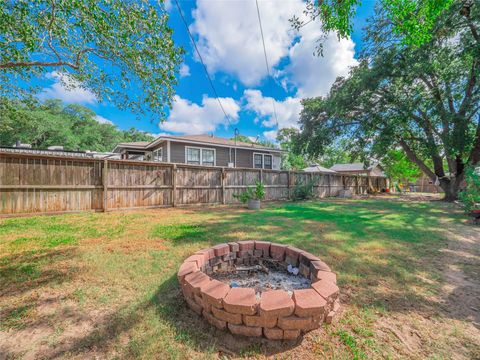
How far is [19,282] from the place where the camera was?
2.16 meters

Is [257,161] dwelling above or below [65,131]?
below

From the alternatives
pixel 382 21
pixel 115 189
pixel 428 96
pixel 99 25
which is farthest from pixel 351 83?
pixel 115 189

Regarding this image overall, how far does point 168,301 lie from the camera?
6.12ft

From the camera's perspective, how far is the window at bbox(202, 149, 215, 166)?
1307 cm

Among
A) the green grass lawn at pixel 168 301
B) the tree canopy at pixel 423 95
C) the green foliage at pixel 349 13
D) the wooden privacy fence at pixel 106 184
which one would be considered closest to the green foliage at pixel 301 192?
the wooden privacy fence at pixel 106 184

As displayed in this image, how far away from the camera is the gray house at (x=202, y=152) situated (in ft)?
39.2

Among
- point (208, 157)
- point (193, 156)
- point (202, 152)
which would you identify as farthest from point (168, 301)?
point (208, 157)

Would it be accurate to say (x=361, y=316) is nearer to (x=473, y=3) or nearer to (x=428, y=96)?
(x=473, y=3)

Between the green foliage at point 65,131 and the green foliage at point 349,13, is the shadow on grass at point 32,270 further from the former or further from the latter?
the green foliage at point 65,131

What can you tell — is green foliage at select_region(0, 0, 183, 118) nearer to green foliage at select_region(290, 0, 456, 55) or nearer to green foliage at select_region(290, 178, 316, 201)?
green foliage at select_region(290, 0, 456, 55)

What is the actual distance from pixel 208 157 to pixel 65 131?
73.9 ft

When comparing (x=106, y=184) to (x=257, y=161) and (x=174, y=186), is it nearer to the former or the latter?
(x=174, y=186)

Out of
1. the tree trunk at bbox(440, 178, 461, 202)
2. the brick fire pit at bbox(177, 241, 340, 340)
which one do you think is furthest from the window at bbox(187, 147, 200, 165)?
the tree trunk at bbox(440, 178, 461, 202)

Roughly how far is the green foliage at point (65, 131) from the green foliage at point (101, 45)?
18720 millimetres
